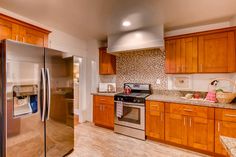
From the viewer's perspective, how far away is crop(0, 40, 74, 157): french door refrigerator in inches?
60.4

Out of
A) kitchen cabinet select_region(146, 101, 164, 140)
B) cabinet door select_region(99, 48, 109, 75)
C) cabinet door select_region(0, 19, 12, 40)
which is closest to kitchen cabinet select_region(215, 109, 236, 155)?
kitchen cabinet select_region(146, 101, 164, 140)

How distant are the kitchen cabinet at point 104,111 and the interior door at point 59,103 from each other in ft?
3.83

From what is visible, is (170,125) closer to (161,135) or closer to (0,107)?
(161,135)

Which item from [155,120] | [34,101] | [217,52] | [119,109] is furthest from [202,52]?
[34,101]

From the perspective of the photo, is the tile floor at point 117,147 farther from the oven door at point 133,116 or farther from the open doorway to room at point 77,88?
the open doorway to room at point 77,88

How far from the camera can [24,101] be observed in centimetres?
171

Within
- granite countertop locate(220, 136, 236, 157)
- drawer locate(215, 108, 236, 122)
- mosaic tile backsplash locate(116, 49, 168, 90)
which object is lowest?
drawer locate(215, 108, 236, 122)

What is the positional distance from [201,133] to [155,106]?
89 centimetres

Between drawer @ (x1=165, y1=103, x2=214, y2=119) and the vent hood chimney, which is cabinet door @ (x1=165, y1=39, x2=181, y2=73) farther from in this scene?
drawer @ (x1=165, y1=103, x2=214, y2=119)

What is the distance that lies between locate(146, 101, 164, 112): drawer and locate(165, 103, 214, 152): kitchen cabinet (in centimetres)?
10

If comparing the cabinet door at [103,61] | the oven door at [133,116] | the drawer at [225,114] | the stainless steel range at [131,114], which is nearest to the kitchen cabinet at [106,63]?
the cabinet door at [103,61]

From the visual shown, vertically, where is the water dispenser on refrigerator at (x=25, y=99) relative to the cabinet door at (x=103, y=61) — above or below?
below

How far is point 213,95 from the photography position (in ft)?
8.21

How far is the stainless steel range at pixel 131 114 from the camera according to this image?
2.94 m
